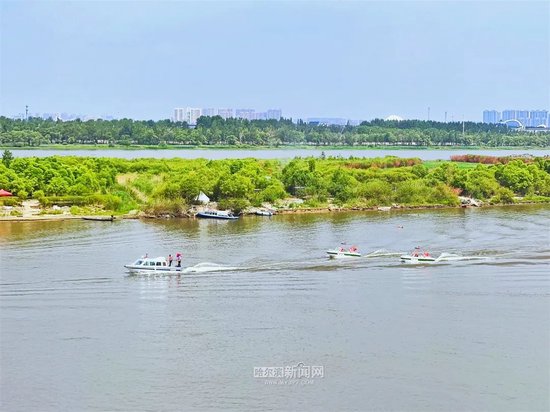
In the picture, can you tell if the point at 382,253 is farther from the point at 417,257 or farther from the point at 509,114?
the point at 509,114

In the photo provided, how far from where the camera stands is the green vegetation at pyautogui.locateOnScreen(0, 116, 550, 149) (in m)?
67.5

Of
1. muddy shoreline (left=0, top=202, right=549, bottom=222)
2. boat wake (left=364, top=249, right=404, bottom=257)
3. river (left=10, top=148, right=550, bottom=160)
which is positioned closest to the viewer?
boat wake (left=364, top=249, right=404, bottom=257)

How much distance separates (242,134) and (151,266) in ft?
178

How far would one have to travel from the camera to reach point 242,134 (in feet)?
234

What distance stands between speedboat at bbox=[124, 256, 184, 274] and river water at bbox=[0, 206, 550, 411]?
0.36 m

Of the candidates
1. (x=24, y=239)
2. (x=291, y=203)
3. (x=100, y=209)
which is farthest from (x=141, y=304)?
(x=291, y=203)

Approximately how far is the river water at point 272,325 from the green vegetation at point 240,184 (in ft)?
18.3

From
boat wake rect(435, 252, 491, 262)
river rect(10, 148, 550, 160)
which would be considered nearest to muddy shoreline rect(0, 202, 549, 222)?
boat wake rect(435, 252, 491, 262)

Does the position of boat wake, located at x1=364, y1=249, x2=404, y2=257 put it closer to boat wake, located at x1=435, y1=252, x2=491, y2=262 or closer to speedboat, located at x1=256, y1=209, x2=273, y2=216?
boat wake, located at x1=435, y1=252, x2=491, y2=262

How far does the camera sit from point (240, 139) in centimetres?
7125

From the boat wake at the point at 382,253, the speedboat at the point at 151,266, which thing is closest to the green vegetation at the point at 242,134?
the boat wake at the point at 382,253

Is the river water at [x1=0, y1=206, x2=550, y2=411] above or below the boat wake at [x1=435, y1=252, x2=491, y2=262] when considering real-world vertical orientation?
below

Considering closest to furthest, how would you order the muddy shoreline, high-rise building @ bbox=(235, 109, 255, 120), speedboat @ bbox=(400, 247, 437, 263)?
speedboat @ bbox=(400, 247, 437, 263) → the muddy shoreline → high-rise building @ bbox=(235, 109, 255, 120)

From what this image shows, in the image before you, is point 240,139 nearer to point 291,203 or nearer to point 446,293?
point 291,203
